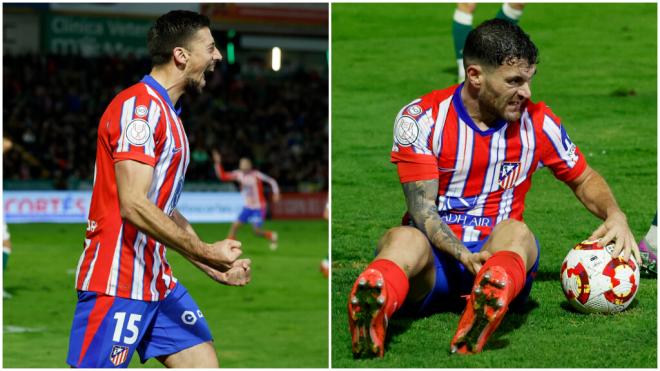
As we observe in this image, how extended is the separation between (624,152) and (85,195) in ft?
56.9

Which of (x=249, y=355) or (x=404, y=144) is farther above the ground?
(x=404, y=144)

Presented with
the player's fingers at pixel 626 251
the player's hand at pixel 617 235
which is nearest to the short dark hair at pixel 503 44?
the player's hand at pixel 617 235

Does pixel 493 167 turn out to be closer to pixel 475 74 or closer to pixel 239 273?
pixel 475 74

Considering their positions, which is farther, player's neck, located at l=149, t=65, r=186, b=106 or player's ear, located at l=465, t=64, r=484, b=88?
player's ear, located at l=465, t=64, r=484, b=88

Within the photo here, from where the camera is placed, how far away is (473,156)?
182 inches

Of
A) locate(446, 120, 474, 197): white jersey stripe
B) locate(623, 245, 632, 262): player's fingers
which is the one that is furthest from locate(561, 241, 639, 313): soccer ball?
locate(446, 120, 474, 197): white jersey stripe

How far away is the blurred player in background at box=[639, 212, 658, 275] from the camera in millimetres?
5672

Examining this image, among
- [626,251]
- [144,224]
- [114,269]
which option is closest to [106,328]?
[114,269]

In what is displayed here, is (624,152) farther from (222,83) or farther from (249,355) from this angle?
(222,83)

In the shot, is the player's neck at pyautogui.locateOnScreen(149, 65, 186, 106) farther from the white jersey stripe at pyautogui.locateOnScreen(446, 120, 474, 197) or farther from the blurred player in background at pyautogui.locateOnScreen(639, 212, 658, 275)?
the blurred player in background at pyautogui.locateOnScreen(639, 212, 658, 275)

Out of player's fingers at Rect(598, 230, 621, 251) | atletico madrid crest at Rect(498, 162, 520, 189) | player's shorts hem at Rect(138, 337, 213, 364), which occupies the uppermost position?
atletico madrid crest at Rect(498, 162, 520, 189)

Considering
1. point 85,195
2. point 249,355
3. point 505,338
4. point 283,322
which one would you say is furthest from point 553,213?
point 85,195

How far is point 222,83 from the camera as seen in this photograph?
30578 millimetres

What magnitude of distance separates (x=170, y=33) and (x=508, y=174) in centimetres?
172
